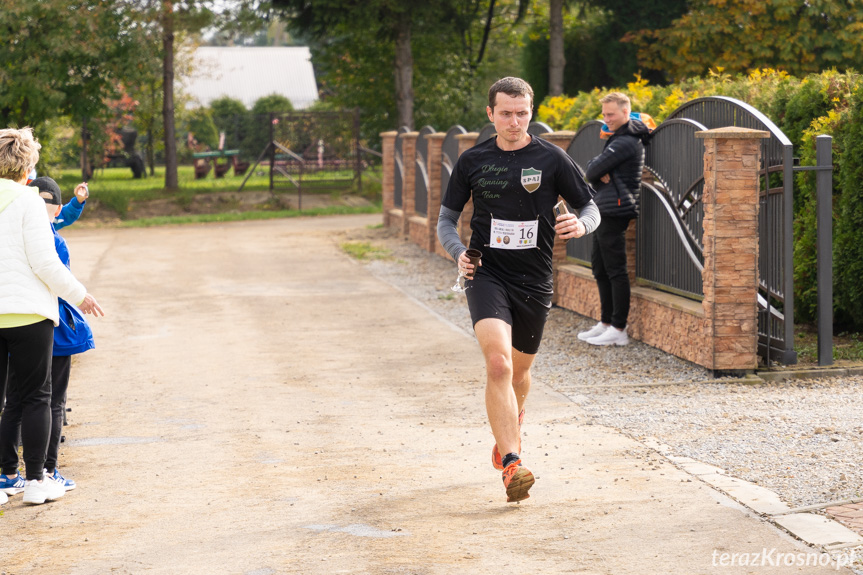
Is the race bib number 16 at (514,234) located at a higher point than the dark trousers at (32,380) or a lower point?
higher

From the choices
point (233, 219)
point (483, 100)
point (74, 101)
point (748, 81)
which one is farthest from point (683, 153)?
point (483, 100)

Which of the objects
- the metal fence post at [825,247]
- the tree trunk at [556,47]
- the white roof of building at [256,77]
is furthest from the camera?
the white roof of building at [256,77]

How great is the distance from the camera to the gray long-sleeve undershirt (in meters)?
5.24

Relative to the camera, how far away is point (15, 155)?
17.1 feet

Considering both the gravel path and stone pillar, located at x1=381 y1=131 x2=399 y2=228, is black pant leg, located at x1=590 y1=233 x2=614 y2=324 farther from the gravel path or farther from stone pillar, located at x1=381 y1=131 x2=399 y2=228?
stone pillar, located at x1=381 y1=131 x2=399 y2=228

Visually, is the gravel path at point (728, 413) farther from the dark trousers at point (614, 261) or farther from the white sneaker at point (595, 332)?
the dark trousers at point (614, 261)

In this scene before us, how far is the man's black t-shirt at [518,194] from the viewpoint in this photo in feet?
16.9

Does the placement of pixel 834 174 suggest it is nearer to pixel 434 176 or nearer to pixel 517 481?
pixel 517 481

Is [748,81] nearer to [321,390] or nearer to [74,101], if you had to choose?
[321,390]

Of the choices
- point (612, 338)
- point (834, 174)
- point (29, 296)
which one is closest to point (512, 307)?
point (29, 296)

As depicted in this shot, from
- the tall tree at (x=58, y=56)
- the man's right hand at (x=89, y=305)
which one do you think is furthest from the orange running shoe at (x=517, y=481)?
the tall tree at (x=58, y=56)

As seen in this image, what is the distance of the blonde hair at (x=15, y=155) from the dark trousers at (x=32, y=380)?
0.73m

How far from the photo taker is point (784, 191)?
746 centimetres

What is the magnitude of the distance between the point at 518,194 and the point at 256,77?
5400cm
